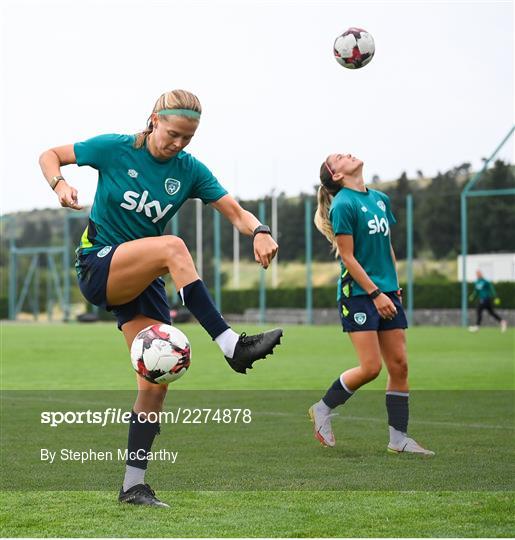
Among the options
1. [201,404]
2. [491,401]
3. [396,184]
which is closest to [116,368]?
[201,404]

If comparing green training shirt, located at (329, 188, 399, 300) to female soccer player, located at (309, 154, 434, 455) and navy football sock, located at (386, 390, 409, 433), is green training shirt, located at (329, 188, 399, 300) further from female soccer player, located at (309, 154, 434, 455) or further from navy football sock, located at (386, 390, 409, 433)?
navy football sock, located at (386, 390, 409, 433)

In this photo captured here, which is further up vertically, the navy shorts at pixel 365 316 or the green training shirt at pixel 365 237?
the green training shirt at pixel 365 237

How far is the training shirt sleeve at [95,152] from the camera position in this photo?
19.7ft

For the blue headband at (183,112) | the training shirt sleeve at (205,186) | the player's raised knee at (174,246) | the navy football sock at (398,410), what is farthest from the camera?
the navy football sock at (398,410)

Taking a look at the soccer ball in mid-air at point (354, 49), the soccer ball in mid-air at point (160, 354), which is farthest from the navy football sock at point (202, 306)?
the soccer ball in mid-air at point (354, 49)

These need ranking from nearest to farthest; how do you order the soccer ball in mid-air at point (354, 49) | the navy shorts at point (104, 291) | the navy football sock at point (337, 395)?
the navy shorts at point (104, 291)
the navy football sock at point (337, 395)
the soccer ball in mid-air at point (354, 49)

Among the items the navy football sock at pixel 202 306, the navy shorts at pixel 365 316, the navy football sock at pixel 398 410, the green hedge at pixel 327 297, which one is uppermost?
the navy football sock at pixel 202 306

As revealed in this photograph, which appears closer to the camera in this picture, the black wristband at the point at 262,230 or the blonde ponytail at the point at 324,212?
the black wristband at the point at 262,230

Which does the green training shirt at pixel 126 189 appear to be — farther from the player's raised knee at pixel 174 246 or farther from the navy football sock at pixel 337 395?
the navy football sock at pixel 337 395

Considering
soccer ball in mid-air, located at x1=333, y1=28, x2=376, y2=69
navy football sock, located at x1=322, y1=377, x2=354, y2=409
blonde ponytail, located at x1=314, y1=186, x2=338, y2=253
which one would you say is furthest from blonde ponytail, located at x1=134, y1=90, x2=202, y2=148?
soccer ball in mid-air, located at x1=333, y1=28, x2=376, y2=69

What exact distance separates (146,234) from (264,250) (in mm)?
764

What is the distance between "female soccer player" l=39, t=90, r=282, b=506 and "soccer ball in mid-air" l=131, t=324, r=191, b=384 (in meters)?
0.18

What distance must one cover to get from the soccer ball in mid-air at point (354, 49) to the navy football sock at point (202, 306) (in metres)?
4.76

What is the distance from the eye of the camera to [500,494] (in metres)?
5.90
